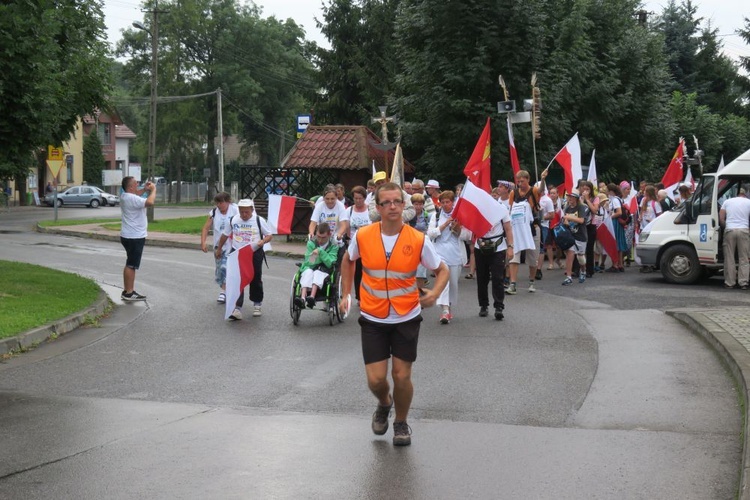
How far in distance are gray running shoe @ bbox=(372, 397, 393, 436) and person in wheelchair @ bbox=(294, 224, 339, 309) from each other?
19.0 feet

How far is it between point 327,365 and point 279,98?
254 ft

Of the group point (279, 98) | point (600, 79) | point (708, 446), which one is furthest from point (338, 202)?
point (279, 98)

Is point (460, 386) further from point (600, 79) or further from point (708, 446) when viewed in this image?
point (600, 79)

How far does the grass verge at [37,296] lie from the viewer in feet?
39.5

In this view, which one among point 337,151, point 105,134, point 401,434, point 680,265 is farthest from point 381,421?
point 105,134

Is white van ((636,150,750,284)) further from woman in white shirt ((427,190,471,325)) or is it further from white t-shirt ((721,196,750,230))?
woman in white shirt ((427,190,471,325))

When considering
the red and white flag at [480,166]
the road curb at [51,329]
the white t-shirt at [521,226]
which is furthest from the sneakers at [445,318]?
the road curb at [51,329]

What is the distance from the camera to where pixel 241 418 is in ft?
25.4

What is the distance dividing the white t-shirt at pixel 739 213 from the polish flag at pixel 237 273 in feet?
28.3

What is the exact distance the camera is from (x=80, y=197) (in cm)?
6631

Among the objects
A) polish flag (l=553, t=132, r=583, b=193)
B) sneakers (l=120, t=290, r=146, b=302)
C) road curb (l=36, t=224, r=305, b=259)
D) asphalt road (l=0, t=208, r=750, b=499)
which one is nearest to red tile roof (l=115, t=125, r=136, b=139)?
road curb (l=36, t=224, r=305, b=259)

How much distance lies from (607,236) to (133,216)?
9668 millimetres

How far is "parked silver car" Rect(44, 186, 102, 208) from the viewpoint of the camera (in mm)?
66188

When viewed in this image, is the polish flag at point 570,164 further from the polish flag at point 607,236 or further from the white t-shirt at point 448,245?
the white t-shirt at point 448,245
